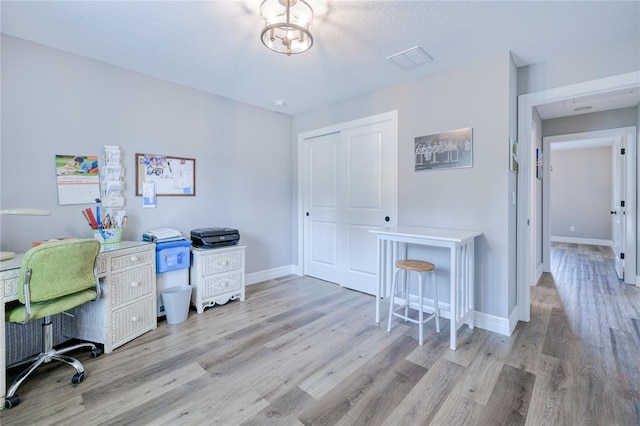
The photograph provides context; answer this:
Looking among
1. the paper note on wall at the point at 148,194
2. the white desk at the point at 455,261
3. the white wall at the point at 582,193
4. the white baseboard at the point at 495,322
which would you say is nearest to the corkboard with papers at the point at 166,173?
the paper note on wall at the point at 148,194

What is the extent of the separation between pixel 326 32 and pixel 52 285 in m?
2.49


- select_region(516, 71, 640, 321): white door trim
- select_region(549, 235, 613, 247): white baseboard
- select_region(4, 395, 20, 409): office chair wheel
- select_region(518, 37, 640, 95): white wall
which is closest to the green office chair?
select_region(4, 395, 20, 409): office chair wheel

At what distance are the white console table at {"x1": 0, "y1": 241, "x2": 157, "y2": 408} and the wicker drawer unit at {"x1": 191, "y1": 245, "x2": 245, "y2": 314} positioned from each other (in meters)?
0.46

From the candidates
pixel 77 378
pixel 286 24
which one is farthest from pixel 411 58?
pixel 77 378

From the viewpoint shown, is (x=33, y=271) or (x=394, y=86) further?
(x=394, y=86)

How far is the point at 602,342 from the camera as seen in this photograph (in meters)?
2.29

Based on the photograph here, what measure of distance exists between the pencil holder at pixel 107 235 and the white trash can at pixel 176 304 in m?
0.64

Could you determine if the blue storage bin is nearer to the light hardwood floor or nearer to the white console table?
the white console table

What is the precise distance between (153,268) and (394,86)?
9.98ft

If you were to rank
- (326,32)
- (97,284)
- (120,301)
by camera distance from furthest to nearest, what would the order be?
(120,301), (326,32), (97,284)

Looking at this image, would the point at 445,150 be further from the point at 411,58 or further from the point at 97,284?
the point at 97,284

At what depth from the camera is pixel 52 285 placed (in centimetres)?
174

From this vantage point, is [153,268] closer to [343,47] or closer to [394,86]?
[343,47]

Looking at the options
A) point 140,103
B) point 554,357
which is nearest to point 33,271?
point 140,103
